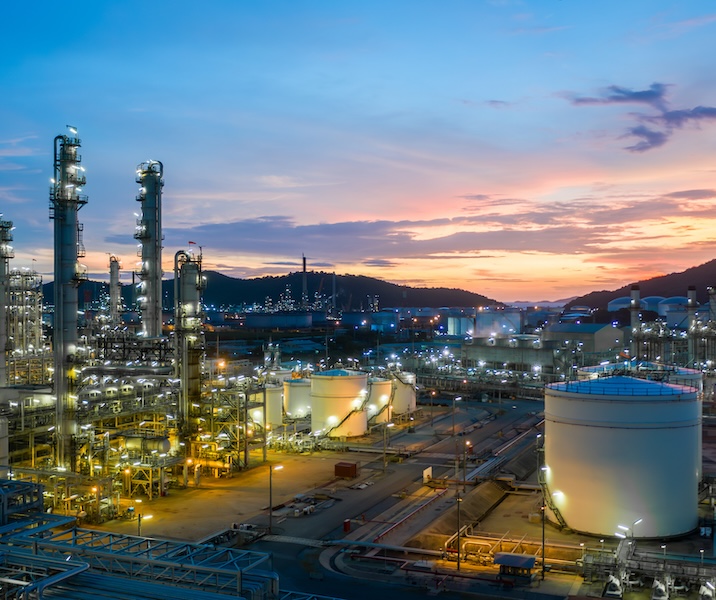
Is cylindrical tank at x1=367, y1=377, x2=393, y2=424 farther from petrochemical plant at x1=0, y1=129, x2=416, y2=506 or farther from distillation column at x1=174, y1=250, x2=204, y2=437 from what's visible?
distillation column at x1=174, y1=250, x2=204, y2=437

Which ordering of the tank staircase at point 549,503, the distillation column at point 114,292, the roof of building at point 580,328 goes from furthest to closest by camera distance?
the roof of building at point 580,328
the distillation column at point 114,292
the tank staircase at point 549,503

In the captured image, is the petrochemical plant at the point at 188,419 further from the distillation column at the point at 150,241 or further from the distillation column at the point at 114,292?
the distillation column at the point at 114,292

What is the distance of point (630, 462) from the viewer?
112 feet

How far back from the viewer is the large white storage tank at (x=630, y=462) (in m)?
34.1

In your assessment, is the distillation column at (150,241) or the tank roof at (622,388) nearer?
the tank roof at (622,388)

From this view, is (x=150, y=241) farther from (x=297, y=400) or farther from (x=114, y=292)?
(x=114, y=292)

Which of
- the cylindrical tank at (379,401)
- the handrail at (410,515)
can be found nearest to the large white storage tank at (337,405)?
the cylindrical tank at (379,401)

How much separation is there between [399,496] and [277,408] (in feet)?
77.9

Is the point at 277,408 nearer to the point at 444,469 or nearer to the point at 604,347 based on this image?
the point at 444,469

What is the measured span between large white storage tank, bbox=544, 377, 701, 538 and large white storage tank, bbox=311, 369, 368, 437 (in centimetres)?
2868

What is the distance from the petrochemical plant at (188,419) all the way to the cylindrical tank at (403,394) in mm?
163

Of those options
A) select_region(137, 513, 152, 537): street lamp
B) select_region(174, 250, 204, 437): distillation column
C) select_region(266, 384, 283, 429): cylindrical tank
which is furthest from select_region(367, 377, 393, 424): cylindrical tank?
select_region(137, 513, 152, 537): street lamp

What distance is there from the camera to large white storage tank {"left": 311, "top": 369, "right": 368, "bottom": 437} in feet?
204

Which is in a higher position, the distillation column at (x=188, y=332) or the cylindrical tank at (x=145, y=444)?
the distillation column at (x=188, y=332)
